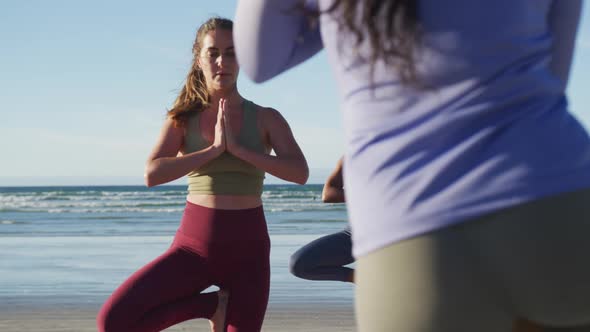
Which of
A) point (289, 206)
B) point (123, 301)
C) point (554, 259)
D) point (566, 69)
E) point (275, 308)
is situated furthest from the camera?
point (289, 206)

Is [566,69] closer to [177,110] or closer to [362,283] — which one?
[362,283]

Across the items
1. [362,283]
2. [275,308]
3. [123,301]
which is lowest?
[275,308]

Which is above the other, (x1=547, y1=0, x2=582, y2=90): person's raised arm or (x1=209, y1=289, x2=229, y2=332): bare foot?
(x1=547, y1=0, x2=582, y2=90): person's raised arm

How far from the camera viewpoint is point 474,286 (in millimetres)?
1234

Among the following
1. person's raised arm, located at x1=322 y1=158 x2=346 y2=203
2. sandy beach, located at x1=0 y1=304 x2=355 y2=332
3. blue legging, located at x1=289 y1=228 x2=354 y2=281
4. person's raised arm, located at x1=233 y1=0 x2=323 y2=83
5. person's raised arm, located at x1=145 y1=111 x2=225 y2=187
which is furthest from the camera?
sandy beach, located at x1=0 y1=304 x2=355 y2=332

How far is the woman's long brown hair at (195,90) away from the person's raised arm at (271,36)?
266cm

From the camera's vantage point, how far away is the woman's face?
4125 mm

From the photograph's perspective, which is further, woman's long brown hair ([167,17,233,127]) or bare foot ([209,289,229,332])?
woman's long brown hair ([167,17,233,127])

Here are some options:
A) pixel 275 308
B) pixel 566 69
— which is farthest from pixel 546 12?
pixel 275 308

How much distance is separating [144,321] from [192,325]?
314 centimetres

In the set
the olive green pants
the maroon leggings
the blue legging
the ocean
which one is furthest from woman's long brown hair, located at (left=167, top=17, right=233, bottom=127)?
the ocean

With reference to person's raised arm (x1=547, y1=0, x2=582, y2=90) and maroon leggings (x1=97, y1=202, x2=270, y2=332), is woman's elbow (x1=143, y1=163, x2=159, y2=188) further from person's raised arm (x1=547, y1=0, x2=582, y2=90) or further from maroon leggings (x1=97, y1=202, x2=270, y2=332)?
person's raised arm (x1=547, y1=0, x2=582, y2=90)

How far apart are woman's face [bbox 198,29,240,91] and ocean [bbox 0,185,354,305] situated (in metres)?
4.63

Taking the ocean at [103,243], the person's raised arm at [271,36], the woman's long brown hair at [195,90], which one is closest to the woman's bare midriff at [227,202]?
the woman's long brown hair at [195,90]
